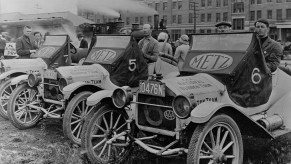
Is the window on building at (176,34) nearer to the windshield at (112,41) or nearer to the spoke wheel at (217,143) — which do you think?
the windshield at (112,41)

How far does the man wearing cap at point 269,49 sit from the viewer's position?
5035mm

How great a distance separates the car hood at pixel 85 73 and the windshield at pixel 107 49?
20 cm

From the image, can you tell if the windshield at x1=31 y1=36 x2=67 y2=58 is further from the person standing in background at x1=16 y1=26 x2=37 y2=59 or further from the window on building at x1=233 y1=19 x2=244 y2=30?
the window on building at x1=233 y1=19 x2=244 y2=30

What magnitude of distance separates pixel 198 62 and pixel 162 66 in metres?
2.06

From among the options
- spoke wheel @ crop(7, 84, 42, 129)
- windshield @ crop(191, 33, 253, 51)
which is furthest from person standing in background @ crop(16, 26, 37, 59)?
windshield @ crop(191, 33, 253, 51)

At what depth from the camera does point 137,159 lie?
15.3ft

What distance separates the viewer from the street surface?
463 cm

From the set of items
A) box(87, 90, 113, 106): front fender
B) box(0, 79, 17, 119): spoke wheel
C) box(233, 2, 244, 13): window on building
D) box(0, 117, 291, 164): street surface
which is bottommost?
box(0, 117, 291, 164): street surface

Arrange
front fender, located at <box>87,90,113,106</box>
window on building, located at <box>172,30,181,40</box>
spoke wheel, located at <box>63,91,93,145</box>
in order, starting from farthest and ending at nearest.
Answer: window on building, located at <box>172,30,181,40</box>
spoke wheel, located at <box>63,91,93,145</box>
front fender, located at <box>87,90,113,106</box>

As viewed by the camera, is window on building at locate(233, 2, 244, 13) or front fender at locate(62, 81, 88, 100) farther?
window on building at locate(233, 2, 244, 13)

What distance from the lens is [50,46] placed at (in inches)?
299

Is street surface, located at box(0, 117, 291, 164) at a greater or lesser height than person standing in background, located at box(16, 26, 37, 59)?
lesser

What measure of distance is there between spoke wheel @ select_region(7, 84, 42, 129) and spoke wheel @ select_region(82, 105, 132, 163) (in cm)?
→ 207

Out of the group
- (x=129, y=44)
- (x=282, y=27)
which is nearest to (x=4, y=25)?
(x=129, y=44)
